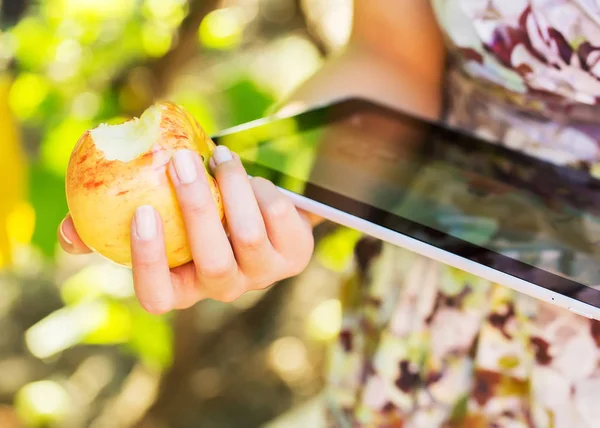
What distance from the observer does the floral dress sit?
553mm

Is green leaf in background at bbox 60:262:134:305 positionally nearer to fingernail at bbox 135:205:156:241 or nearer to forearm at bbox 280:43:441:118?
forearm at bbox 280:43:441:118

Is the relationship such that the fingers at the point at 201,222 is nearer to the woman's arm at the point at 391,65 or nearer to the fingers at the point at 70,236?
the fingers at the point at 70,236

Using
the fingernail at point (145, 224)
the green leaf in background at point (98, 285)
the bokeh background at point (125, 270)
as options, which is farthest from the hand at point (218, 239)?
the green leaf in background at point (98, 285)

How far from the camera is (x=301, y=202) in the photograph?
0.51 metres

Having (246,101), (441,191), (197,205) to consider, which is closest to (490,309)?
(441,191)

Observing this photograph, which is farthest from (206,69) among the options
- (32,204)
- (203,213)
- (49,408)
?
(203,213)

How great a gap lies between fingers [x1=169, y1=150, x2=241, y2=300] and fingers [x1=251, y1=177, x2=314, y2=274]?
0.04 metres

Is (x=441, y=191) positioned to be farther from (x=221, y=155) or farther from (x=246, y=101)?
(x=246, y=101)

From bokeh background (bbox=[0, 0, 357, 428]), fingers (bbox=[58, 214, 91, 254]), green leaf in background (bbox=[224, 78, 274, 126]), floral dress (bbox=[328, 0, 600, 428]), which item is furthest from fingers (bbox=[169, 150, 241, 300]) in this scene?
green leaf in background (bbox=[224, 78, 274, 126])

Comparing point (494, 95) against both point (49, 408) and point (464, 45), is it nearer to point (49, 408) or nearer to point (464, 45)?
point (464, 45)

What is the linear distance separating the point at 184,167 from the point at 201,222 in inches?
1.5

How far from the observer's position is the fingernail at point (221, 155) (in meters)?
0.45

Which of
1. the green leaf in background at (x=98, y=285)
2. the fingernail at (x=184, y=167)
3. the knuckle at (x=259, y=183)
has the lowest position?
the green leaf in background at (x=98, y=285)

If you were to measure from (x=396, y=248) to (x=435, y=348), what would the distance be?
0.11 meters
